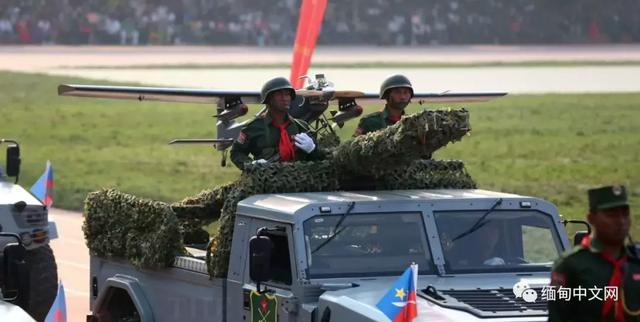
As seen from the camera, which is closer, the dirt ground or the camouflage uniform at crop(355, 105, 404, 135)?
the camouflage uniform at crop(355, 105, 404, 135)

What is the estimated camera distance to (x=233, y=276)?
32.4ft

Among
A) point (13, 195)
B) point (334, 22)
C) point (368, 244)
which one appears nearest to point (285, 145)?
point (368, 244)

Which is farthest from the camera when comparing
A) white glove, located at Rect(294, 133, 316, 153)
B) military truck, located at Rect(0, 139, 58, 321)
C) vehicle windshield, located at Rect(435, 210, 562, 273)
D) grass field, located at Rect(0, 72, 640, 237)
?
grass field, located at Rect(0, 72, 640, 237)

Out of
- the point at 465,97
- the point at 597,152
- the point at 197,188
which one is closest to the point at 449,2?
the point at 597,152

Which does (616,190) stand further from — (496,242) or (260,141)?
(260,141)

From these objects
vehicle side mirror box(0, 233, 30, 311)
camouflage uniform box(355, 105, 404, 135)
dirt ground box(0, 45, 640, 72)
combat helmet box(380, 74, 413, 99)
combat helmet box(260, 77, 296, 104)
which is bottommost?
vehicle side mirror box(0, 233, 30, 311)

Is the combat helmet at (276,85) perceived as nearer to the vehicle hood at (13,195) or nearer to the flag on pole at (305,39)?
the vehicle hood at (13,195)

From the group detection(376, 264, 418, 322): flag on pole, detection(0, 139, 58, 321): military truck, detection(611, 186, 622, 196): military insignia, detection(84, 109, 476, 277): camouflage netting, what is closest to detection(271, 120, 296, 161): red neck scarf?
detection(84, 109, 476, 277): camouflage netting

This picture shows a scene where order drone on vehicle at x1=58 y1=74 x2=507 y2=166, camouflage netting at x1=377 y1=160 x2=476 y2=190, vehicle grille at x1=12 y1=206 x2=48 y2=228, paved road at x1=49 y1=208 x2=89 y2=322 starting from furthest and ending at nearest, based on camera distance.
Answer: paved road at x1=49 y1=208 x2=89 y2=322
vehicle grille at x1=12 y1=206 x2=48 y2=228
drone on vehicle at x1=58 y1=74 x2=507 y2=166
camouflage netting at x1=377 y1=160 x2=476 y2=190

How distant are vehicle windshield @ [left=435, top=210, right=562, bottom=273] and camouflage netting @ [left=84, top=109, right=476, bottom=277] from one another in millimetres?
453

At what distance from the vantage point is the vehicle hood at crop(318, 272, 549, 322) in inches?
329

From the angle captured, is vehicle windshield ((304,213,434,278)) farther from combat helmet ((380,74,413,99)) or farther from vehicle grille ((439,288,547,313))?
combat helmet ((380,74,413,99))

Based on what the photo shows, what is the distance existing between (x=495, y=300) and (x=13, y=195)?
6451 millimetres

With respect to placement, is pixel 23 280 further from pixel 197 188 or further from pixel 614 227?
pixel 197 188
